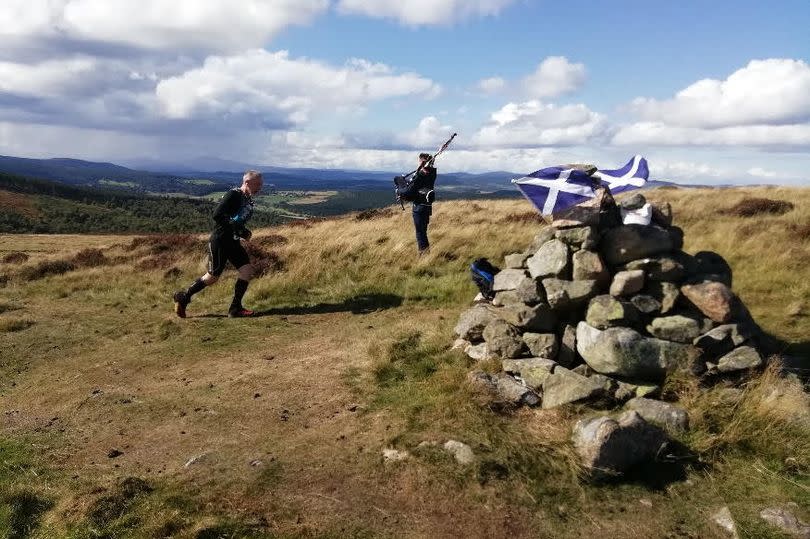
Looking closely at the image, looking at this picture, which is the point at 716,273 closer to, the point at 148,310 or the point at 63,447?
the point at 63,447

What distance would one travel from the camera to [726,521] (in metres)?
5.00

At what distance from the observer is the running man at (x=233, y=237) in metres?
10.9

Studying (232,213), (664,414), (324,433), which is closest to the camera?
(664,414)

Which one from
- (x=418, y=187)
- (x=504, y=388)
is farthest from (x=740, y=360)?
(x=418, y=187)

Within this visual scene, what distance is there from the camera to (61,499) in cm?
541

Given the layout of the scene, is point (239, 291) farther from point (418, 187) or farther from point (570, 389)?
point (570, 389)

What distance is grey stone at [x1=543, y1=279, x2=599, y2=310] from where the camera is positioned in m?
7.70

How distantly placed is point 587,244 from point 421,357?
9.83 feet

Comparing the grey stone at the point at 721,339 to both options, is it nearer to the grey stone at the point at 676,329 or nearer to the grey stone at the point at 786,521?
the grey stone at the point at 676,329

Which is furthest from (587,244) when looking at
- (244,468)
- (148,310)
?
(148,310)

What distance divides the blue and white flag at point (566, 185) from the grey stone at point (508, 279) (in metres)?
1.09

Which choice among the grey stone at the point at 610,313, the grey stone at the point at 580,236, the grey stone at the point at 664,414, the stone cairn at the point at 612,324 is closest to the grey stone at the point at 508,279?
the stone cairn at the point at 612,324

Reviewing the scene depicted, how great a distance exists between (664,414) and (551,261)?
2.71 meters

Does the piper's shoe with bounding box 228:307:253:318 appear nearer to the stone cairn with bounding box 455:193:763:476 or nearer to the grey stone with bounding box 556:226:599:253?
the stone cairn with bounding box 455:193:763:476
